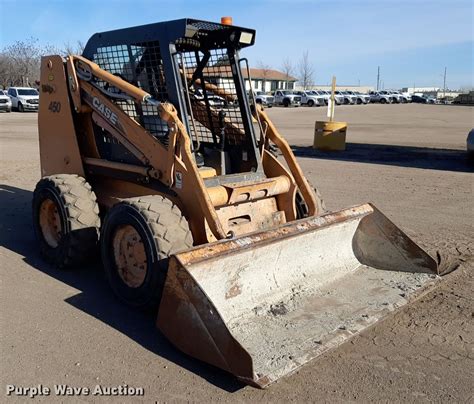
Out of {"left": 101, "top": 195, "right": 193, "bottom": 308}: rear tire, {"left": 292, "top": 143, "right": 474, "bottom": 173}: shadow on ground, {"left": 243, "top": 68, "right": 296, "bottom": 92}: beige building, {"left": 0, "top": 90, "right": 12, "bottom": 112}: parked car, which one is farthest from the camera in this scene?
{"left": 243, "top": 68, "right": 296, "bottom": 92}: beige building

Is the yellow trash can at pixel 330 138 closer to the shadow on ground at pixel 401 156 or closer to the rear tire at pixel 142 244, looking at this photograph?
the shadow on ground at pixel 401 156

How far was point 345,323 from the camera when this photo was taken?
403 centimetres

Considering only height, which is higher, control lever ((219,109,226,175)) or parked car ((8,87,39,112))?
control lever ((219,109,226,175))

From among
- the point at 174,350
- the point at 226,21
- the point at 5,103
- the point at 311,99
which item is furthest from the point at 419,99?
the point at 174,350

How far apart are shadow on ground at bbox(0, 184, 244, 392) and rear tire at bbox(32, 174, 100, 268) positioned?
177 mm

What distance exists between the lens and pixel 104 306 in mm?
4496

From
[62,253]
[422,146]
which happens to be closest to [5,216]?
[62,253]

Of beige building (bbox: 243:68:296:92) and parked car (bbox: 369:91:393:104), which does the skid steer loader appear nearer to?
parked car (bbox: 369:91:393:104)

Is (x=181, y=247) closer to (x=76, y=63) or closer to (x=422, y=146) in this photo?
(x=76, y=63)

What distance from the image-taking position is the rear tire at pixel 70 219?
511 cm

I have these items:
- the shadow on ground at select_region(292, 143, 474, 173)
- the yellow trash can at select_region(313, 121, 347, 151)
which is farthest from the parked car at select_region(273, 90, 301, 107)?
the yellow trash can at select_region(313, 121, 347, 151)

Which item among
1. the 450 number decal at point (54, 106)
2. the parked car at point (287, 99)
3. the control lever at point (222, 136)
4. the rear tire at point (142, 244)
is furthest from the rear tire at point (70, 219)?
the parked car at point (287, 99)

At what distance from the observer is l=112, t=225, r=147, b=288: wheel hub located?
14.2 feet

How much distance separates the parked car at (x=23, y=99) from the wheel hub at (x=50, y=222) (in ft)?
107
